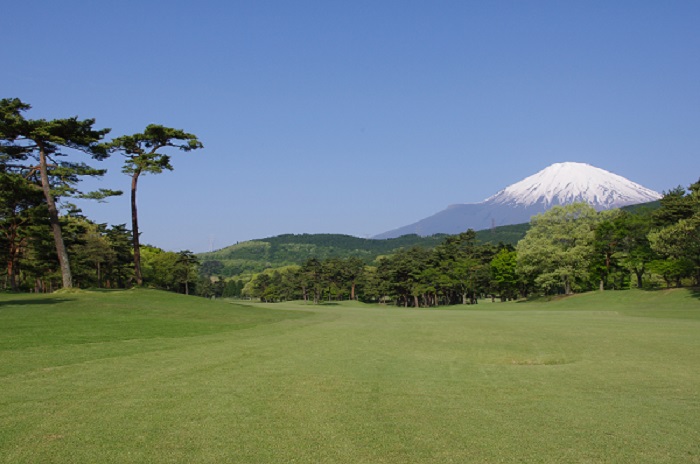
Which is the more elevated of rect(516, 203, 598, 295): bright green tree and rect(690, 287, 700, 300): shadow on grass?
rect(516, 203, 598, 295): bright green tree

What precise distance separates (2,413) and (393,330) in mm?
19892

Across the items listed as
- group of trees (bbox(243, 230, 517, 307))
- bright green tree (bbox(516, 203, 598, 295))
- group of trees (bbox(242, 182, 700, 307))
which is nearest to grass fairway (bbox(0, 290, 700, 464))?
group of trees (bbox(242, 182, 700, 307))

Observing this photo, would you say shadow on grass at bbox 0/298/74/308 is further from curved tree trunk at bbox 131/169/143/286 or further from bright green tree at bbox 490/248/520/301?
bright green tree at bbox 490/248/520/301

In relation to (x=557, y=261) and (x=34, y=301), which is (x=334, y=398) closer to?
(x=34, y=301)

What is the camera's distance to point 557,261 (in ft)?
220

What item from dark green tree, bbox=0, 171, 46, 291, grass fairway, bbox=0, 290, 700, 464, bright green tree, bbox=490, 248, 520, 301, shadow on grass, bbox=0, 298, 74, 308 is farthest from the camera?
bright green tree, bbox=490, 248, 520, 301

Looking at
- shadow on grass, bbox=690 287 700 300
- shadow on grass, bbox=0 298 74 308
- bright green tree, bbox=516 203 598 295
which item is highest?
bright green tree, bbox=516 203 598 295

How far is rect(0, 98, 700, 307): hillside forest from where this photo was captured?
3412 centimetres

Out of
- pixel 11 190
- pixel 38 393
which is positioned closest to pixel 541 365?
pixel 38 393

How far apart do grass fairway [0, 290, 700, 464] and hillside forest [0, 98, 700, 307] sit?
18.3 m

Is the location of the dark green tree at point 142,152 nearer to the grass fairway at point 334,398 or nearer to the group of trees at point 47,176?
the group of trees at point 47,176

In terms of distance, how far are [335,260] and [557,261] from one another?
60.8m

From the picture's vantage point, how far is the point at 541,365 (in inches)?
596

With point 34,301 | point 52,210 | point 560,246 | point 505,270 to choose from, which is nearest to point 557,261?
point 560,246
